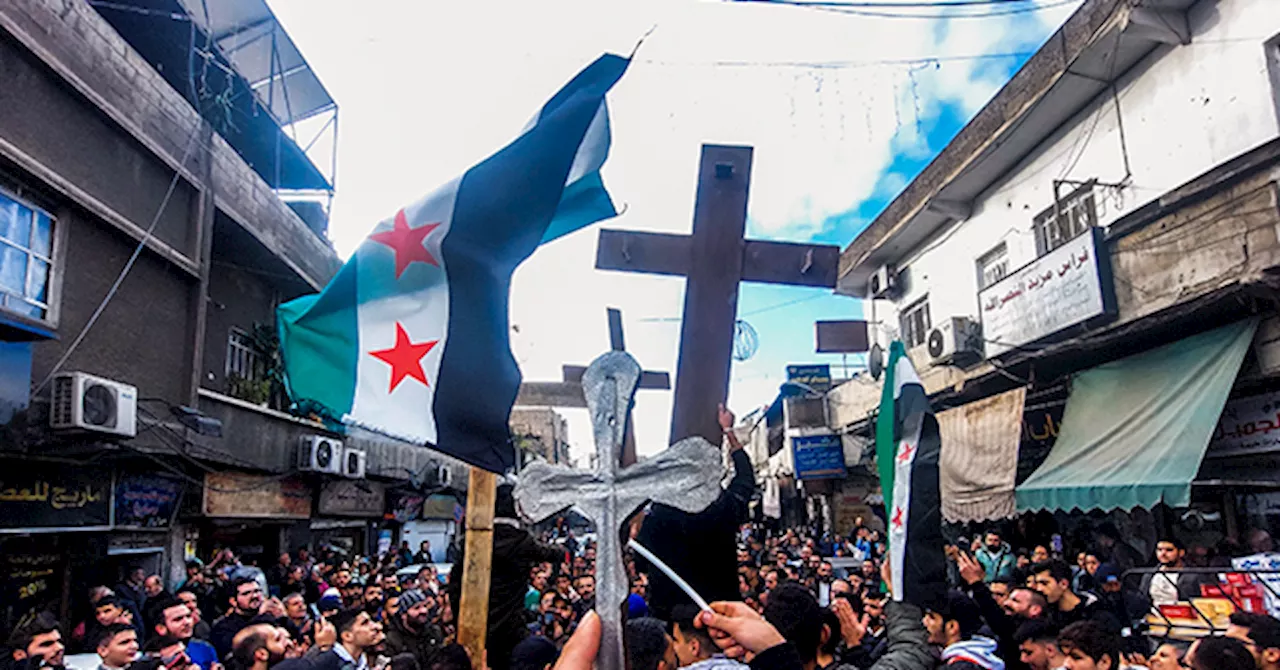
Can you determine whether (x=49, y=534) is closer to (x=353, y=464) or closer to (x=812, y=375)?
(x=353, y=464)

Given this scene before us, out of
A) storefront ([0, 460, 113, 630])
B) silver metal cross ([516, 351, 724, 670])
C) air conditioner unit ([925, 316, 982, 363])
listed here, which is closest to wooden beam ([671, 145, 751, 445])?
silver metal cross ([516, 351, 724, 670])

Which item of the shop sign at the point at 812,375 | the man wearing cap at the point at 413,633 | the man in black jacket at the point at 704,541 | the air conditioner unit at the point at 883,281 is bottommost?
the man wearing cap at the point at 413,633

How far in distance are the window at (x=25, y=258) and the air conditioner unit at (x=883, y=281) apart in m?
14.7

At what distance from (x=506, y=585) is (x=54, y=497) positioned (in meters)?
7.43

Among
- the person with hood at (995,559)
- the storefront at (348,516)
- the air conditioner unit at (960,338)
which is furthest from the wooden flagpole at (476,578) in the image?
the storefront at (348,516)

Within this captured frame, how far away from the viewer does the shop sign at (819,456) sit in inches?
805

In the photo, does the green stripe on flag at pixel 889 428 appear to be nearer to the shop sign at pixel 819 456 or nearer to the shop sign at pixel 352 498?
the shop sign at pixel 352 498

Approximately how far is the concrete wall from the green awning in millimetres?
1042

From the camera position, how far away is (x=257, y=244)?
47.1ft

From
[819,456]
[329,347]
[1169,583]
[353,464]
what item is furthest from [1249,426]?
[353,464]

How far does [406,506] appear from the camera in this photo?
23.5 metres

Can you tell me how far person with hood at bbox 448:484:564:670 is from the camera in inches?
199

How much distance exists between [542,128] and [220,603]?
351 inches

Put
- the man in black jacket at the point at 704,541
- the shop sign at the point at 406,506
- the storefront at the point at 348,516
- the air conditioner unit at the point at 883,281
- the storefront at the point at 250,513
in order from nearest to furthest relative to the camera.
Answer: the man in black jacket at the point at 704,541 < the storefront at the point at 250,513 < the storefront at the point at 348,516 < the air conditioner unit at the point at 883,281 < the shop sign at the point at 406,506
